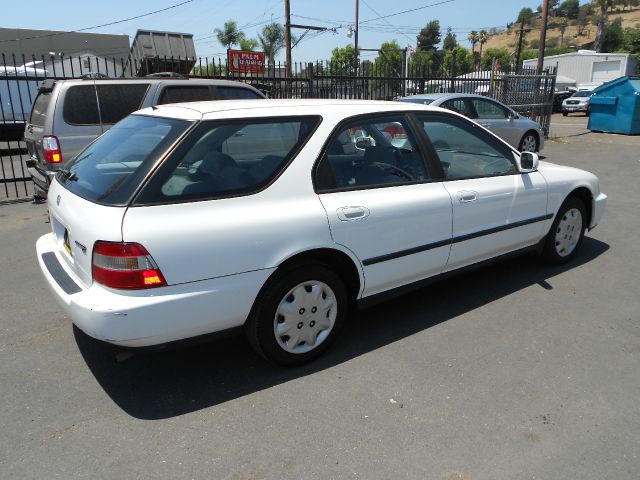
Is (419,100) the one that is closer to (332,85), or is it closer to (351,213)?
(332,85)

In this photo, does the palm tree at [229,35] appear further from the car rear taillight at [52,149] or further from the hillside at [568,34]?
the hillside at [568,34]

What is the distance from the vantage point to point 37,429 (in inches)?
107

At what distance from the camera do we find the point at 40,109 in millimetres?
6816

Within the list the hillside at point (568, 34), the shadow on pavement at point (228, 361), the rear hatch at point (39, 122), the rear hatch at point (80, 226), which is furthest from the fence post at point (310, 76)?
the hillside at point (568, 34)

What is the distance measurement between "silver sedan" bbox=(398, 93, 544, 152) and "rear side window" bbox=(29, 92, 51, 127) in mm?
6100

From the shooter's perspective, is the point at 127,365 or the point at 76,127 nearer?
the point at 127,365

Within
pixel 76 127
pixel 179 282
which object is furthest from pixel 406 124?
pixel 76 127

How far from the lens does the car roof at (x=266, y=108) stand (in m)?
3.09

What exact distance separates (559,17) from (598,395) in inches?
6809

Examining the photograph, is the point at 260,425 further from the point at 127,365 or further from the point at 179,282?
the point at 127,365

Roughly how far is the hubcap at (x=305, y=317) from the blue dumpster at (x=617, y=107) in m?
17.3

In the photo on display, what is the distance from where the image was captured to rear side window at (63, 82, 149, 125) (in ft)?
21.0

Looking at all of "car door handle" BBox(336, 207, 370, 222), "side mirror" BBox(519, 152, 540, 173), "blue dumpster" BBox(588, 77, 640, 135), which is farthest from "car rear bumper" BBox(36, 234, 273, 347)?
"blue dumpster" BBox(588, 77, 640, 135)

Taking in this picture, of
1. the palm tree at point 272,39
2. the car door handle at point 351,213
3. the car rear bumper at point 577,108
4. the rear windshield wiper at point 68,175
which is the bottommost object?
the car rear bumper at point 577,108
